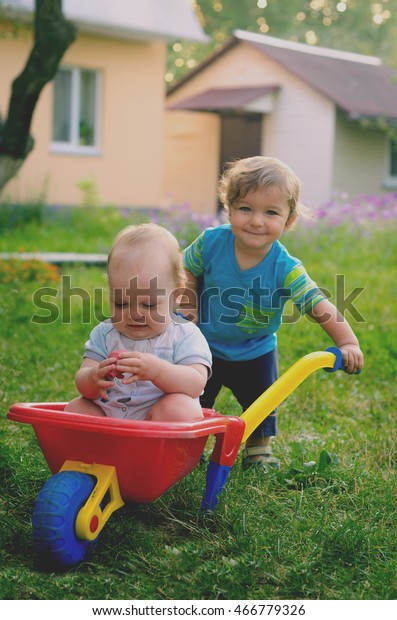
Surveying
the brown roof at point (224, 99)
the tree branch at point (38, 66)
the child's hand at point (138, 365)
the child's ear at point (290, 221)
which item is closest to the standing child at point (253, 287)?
the child's ear at point (290, 221)

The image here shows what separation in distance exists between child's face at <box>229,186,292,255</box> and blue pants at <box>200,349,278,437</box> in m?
0.49

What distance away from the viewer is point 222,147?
19375 mm

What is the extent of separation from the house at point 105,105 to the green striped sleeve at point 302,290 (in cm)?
994

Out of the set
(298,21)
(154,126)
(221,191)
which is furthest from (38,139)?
(298,21)

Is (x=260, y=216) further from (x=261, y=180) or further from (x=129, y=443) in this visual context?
(x=129, y=443)

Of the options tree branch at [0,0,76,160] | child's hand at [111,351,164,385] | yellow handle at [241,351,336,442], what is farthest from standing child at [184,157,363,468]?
tree branch at [0,0,76,160]

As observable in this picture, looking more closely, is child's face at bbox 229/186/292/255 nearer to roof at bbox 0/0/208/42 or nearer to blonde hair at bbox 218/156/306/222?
blonde hair at bbox 218/156/306/222

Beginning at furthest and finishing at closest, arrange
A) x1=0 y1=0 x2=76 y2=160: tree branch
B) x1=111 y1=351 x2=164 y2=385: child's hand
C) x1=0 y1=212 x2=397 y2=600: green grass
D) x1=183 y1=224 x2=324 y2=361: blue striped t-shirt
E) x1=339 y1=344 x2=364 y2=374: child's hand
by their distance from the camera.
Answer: x1=0 y1=0 x2=76 y2=160: tree branch < x1=183 y1=224 x2=324 y2=361: blue striped t-shirt < x1=339 y1=344 x2=364 y2=374: child's hand < x1=111 y1=351 x2=164 y2=385: child's hand < x1=0 y1=212 x2=397 y2=600: green grass

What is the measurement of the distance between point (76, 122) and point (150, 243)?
38.3ft

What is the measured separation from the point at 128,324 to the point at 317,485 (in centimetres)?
91

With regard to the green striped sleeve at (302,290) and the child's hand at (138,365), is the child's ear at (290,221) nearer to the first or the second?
the green striped sleeve at (302,290)

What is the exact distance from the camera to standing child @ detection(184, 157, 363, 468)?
2.90 meters

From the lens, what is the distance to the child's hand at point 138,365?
93.9 inches
